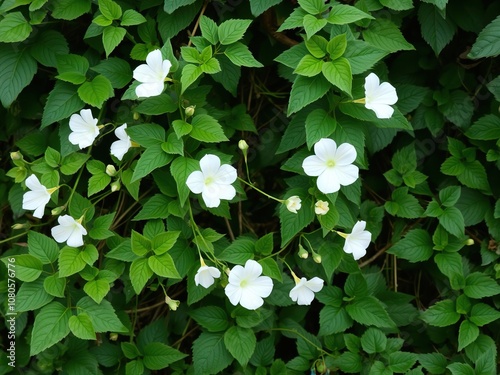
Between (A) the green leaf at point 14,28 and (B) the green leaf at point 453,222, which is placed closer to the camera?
(A) the green leaf at point 14,28

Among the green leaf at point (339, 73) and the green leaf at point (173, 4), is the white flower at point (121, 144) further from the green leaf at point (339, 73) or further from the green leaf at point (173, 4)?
the green leaf at point (339, 73)

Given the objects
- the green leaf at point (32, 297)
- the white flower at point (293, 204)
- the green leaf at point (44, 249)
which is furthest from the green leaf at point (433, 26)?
the green leaf at point (32, 297)

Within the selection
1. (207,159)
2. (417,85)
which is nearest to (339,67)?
(207,159)

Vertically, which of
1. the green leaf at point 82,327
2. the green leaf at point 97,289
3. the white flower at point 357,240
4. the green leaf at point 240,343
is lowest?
the green leaf at point 240,343

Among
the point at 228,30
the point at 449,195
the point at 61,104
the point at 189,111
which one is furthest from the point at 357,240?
the point at 61,104

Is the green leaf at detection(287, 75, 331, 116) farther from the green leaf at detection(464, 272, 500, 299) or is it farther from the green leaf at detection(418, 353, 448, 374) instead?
the green leaf at detection(418, 353, 448, 374)

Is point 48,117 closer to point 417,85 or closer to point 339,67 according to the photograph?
point 339,67
